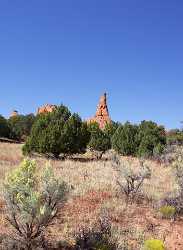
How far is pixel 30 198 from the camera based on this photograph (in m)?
11.6

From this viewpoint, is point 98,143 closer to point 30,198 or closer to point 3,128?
point 30,198

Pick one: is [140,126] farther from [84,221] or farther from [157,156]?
[84,221]

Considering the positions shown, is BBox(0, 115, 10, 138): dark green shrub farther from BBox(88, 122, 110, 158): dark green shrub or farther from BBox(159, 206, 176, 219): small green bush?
BBox(159, 206, 176, 219): small green bush

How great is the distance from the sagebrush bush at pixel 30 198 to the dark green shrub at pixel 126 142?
113ft

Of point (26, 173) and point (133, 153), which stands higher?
point (133, 153)

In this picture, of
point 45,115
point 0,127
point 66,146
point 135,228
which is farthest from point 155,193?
point 0,127

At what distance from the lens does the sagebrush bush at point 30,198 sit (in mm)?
11613

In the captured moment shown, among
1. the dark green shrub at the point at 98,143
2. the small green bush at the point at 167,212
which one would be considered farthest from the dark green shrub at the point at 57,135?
the small green bush at the point at 167,212

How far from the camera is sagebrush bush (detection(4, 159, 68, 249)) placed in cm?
1161

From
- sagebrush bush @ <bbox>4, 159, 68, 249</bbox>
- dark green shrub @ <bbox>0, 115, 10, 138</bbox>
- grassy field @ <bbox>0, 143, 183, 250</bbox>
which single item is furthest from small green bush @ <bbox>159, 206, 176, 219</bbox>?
dark green shrub @ <bbox>0, 115, 10, 138</bbox>

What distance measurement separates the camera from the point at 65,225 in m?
14.7

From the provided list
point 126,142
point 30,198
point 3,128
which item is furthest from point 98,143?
point 3,128

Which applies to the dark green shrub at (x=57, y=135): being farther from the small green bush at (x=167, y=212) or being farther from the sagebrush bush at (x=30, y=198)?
the sagebrush bush at (x=30, y=198)

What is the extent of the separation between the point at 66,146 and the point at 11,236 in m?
25.8
